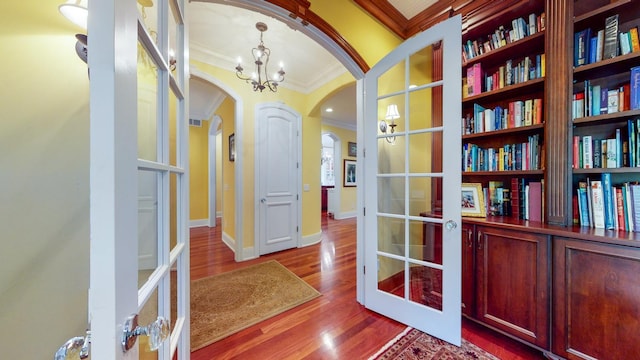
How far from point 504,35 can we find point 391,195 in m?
1.67

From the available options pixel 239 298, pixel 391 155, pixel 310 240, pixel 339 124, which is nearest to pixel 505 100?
pixel 391 155

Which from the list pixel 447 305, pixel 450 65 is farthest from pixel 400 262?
pixel 450 65

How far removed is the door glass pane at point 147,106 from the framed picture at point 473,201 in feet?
7.04

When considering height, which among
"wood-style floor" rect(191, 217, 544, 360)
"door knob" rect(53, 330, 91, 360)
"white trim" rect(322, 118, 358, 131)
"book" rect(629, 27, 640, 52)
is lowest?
"wood-style floor" rect(191, 217, 544, 360)

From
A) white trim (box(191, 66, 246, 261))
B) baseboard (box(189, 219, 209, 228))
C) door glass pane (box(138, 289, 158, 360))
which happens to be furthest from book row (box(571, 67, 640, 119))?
baseboard (box(189, 219, 209, 228))

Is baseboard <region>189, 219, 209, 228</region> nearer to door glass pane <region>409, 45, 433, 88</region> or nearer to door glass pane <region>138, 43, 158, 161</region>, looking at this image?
door glass pane <region>138, 43, 158, 161</region>

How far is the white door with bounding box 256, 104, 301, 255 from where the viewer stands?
11.2ft

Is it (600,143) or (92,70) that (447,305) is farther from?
(92,70)

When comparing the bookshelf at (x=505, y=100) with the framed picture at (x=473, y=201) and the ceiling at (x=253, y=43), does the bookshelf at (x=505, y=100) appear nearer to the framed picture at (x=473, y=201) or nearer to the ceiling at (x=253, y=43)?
the framed picture at (x=473, y=201)

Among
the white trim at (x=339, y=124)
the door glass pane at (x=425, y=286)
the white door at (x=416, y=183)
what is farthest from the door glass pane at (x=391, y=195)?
the white trim at (x=339, y=124)

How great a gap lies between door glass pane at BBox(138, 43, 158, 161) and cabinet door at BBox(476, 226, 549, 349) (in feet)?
6.74

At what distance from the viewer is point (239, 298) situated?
7.16 ft

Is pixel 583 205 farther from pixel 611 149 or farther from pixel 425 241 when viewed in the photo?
pixel 425 241

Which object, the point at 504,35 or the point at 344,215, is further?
the point at 344,215
